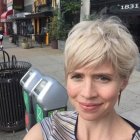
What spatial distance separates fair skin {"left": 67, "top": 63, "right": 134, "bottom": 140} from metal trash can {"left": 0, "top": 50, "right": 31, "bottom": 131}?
3.10 metres

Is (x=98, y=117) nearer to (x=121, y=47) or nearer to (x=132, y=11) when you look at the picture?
(x=121, y=47)

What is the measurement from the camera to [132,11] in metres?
11.1

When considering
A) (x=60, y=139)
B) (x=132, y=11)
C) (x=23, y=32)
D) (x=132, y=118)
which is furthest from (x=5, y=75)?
(x=23, y=32)

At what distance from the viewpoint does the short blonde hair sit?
1.34 metres

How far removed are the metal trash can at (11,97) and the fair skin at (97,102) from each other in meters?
3.07

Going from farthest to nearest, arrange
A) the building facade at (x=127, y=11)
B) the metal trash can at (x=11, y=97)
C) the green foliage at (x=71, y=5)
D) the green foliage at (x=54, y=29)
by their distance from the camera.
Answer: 1. the green foliage at (x=54, y=29)
2. the green foliage at (x=71, y=5)
3. the building facade at (x=127, y=11)
4. the metal trash can at (x=11, y=97)

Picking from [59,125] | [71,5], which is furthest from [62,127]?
[71,5]

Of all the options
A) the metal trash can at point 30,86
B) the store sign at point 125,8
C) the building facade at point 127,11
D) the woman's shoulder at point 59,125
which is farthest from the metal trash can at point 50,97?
the store sign at point 125,8

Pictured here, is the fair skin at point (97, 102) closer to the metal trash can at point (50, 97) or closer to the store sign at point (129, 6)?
the metal trash can at point (50, 97)

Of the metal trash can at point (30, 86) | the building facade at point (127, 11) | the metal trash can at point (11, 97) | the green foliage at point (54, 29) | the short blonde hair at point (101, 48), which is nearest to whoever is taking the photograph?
the short blonde hair at point (101, 48)

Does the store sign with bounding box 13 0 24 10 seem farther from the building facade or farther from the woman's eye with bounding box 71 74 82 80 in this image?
the woman's eye with bounding box 71 74 82 80

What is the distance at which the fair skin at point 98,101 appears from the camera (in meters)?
1.37

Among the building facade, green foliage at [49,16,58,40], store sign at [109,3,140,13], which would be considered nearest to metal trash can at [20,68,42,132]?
the building facade

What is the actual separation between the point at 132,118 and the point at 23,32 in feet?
88.8
